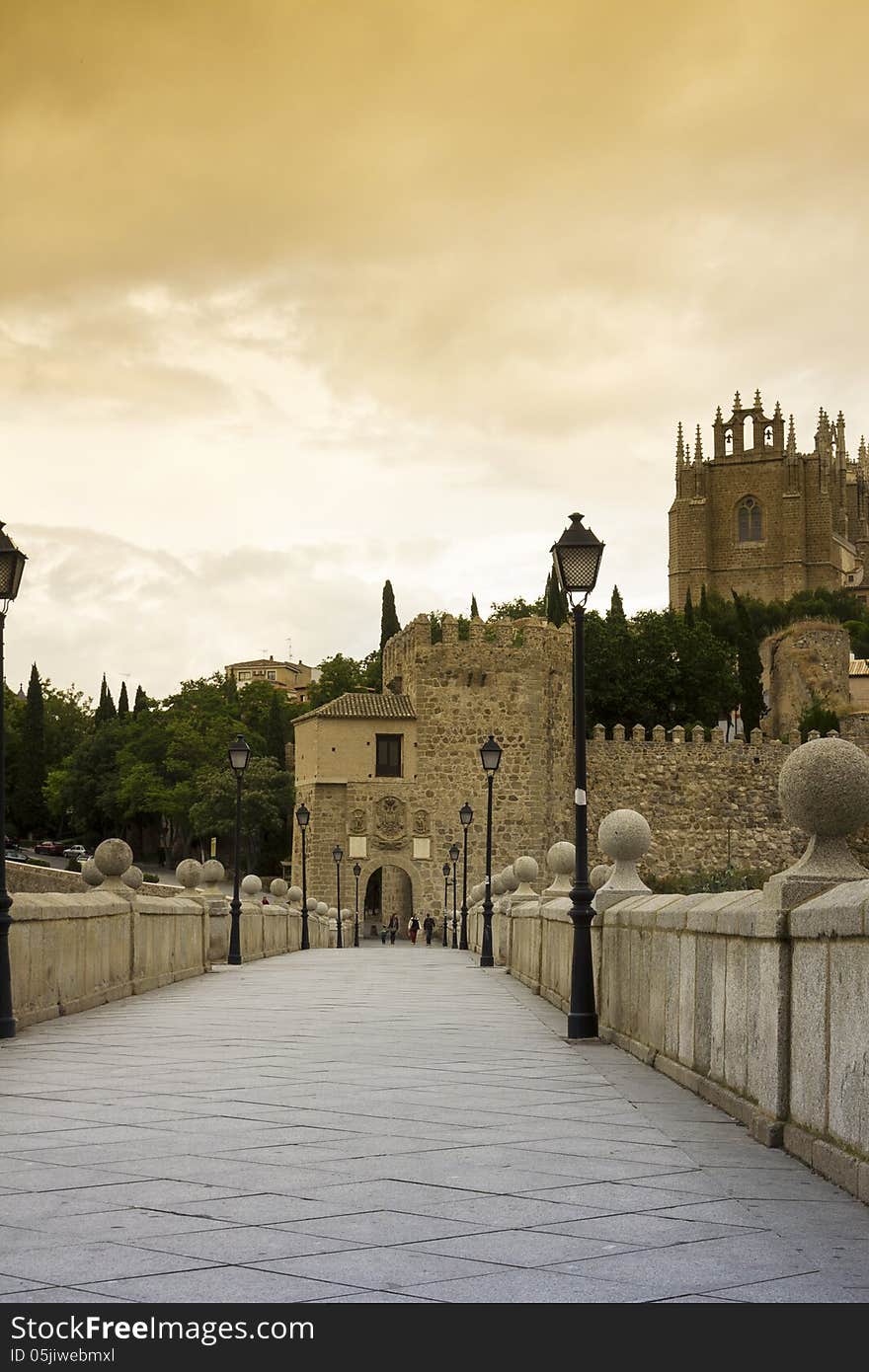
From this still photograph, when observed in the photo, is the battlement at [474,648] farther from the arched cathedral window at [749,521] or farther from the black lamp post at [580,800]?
the arched cathedral window at [749,521]

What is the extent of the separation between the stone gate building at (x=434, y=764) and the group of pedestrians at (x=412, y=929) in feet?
3.86

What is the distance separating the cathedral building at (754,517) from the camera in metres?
110

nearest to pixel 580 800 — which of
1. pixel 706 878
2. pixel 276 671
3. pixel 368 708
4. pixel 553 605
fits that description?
pixel 368 708

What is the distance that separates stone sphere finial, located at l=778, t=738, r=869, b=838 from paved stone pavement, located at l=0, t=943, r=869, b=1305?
1.27m

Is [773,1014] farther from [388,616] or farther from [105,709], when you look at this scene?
[105,709]

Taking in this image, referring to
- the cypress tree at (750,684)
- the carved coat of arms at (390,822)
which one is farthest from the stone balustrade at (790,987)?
the cypress tree at (750,684)

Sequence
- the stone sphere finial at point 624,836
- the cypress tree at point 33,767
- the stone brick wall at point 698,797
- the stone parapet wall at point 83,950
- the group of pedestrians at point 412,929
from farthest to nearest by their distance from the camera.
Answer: the cypress tree at point 33,767 < the stone brick wall at point 698,797 < the group of pedestrians at point 412,929 < the stone sphere finial at point 624,836 < the stone parapet wall at point 83,950

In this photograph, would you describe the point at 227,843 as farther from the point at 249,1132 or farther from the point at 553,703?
the point at 249,1132

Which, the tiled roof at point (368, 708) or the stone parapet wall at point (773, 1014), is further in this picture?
the tiled roof at point (368, 708)

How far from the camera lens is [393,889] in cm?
5872

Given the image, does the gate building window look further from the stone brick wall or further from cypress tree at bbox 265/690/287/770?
cypress tree at bbox 265/690/287/770

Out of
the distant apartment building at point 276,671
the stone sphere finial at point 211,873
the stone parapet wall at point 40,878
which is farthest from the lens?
the distant apartment building at point 276,671
